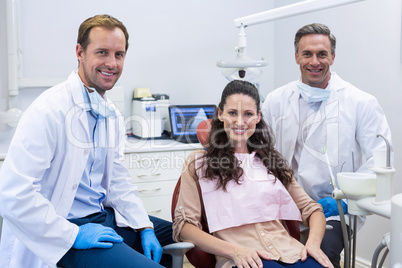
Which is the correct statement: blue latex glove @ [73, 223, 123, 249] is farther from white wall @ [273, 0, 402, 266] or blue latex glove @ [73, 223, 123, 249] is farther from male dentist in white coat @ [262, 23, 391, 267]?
white wall @ [273, 0, 402, 266]

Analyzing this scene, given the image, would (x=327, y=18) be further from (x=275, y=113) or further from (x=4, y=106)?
(x=4, y=106)

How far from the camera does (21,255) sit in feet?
5.49

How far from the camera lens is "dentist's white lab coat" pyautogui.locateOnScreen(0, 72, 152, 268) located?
157cm

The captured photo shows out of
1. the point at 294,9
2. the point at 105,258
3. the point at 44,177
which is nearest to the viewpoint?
the point at 105,258

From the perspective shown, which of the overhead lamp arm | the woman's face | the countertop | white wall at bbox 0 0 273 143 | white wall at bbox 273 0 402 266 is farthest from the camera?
white wall at bbox 0 0 273 143

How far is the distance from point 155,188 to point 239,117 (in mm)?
1223

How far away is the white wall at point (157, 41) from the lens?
313 cm

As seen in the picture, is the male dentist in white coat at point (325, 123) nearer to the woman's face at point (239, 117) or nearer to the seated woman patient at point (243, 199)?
the seated woman patient at point (243, 199)

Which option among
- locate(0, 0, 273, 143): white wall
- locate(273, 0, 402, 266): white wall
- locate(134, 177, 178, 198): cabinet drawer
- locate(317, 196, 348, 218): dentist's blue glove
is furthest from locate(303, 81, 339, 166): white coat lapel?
locate(0, 0, 273, 143): white wall

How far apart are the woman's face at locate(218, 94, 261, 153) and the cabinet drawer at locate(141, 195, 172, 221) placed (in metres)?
1.18

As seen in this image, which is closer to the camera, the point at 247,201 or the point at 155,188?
the point at 247,201

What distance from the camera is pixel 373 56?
9.27 ft

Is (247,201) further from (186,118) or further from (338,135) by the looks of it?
(186,118)

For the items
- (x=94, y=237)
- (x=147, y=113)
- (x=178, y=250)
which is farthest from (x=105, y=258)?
(x=147, y=113)
